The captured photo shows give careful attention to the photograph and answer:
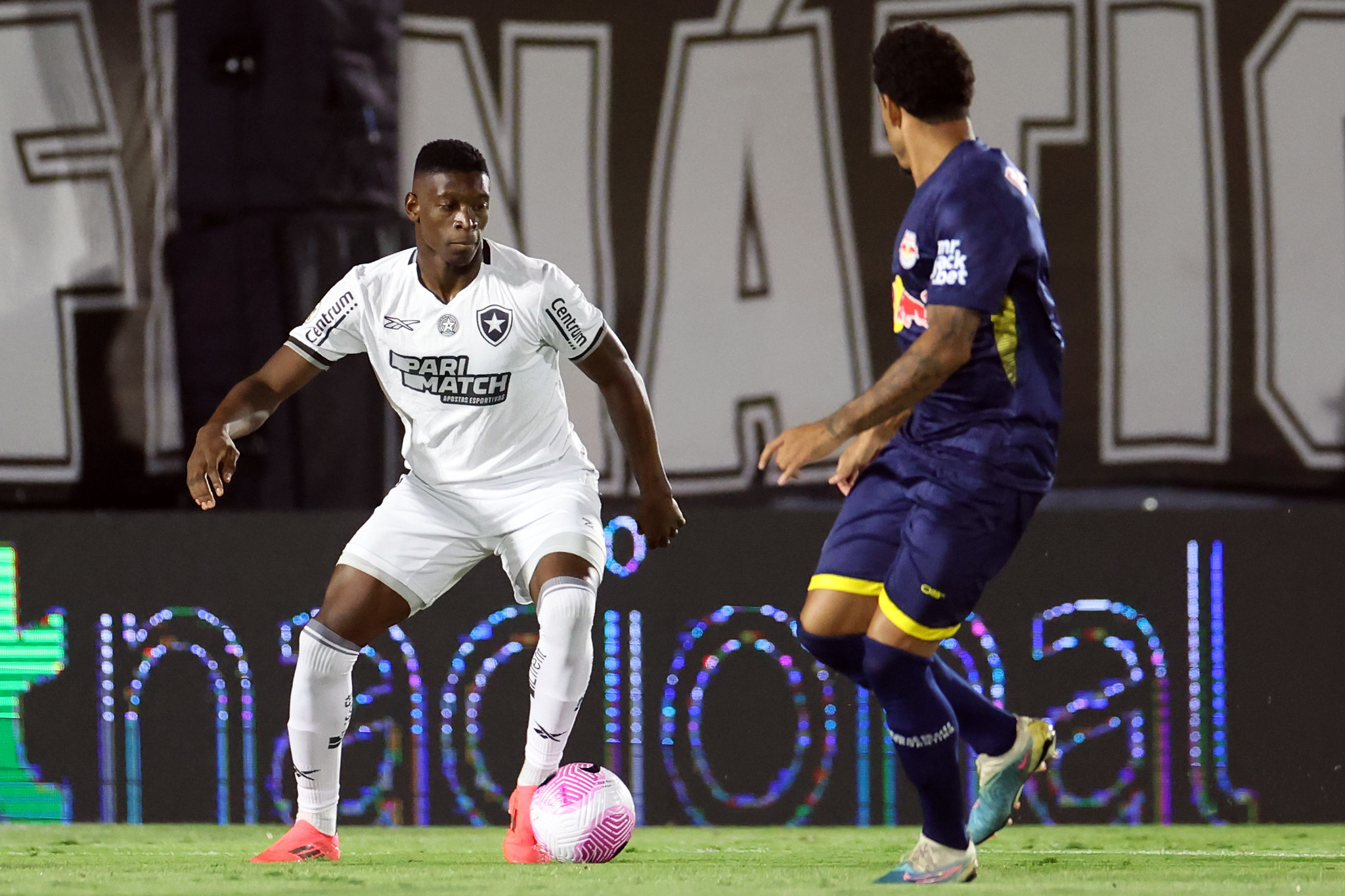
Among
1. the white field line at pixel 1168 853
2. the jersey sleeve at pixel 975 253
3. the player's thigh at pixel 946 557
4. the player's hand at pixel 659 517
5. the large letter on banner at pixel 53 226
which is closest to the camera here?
the jersey sleeve at pixel 975 253

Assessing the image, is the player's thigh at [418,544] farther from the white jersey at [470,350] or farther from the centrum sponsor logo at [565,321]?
the centrum sponsor logo at [565,321]

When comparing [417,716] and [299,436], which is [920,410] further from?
[299,436]

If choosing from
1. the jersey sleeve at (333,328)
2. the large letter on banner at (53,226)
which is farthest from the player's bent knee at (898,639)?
the large letter on banner at (53,226)

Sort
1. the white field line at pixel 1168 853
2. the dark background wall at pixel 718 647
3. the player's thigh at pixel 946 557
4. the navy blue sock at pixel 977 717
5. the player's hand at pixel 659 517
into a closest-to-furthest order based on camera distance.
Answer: the player's thigh at pixel 946 557 → the navy blue sock at pixel 977 717 → the player's hand at pixel 659 517 → the white field line at pixel 1168 853 → the dark background wall at pixel 718 647

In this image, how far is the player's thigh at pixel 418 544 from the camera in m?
4.64

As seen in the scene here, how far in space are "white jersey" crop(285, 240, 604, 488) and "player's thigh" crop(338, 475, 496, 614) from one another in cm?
9

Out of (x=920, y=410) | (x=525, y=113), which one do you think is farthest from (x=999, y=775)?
(x=525, y=113)

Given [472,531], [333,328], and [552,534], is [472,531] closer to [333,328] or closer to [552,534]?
[552,534]

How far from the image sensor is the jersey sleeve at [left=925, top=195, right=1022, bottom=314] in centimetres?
366

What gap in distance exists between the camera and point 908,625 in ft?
12.5

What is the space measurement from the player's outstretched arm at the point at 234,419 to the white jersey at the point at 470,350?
62mm

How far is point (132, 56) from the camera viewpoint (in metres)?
7.55

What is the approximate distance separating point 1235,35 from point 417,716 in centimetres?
449

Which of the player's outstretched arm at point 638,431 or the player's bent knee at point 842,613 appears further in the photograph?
the player's outstretched arm at point 638,431
